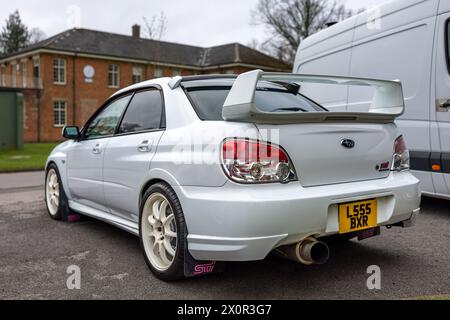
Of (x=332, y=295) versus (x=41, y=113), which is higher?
(x=41, y=113)

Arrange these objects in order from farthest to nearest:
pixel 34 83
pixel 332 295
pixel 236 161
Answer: pixel 34 83 → pixel 332 295 → pixel 236 161

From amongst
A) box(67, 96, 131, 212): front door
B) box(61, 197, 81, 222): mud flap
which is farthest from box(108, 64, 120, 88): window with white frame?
box(67, 96, 131, 212): front door

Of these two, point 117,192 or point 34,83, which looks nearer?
point 117,192

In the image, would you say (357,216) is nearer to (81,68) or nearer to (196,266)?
(196,266)

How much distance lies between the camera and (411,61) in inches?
220

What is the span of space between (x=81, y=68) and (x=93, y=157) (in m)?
33.1

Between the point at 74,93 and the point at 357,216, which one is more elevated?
the point at 74,93

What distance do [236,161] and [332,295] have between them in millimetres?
1102

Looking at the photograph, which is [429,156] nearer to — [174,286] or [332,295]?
[332,295]

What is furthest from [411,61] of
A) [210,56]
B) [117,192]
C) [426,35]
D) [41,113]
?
[210,56]

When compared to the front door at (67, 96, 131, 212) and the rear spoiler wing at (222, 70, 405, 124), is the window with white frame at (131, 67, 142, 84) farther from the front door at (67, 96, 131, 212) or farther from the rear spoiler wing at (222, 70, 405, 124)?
the rear spoiler wing at (222, 70, 405, 124)

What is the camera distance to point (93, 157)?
4449 millimetres

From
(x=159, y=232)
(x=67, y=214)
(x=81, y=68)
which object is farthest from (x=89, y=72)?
(x=159, y=232)

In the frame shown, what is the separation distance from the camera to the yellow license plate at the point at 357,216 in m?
2.92
